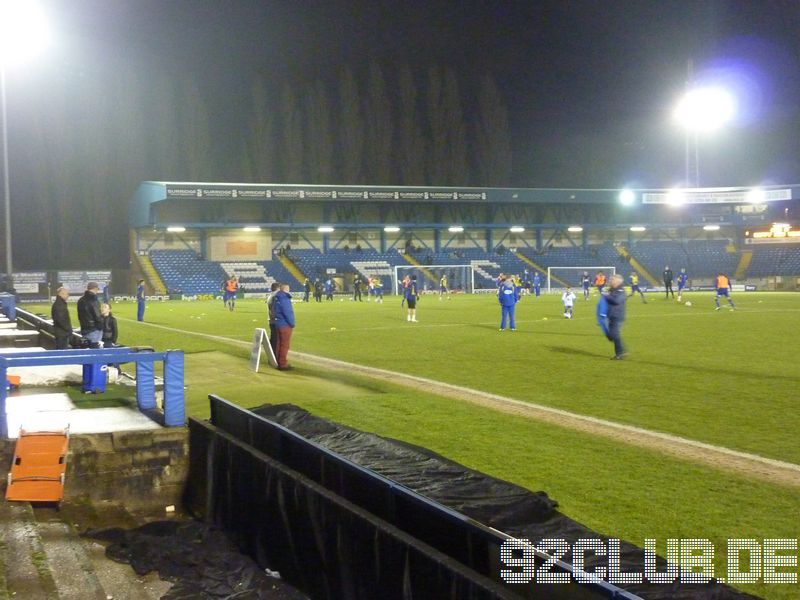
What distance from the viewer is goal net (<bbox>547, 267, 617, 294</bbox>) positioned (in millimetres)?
63219

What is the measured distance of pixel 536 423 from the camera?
991cm

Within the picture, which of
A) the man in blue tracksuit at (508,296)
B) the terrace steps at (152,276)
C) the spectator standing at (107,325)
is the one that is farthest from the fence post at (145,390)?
the terrace steps at (152,276)

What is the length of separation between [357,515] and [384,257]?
60.2 meters

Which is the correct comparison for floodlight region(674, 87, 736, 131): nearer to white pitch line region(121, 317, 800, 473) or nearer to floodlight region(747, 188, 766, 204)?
floodlight region(747, 188, 766, 204)

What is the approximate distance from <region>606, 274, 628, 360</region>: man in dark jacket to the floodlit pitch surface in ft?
1.41

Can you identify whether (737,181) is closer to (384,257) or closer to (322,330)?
(384,257)

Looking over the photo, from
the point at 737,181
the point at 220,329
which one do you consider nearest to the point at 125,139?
the point at 220,329

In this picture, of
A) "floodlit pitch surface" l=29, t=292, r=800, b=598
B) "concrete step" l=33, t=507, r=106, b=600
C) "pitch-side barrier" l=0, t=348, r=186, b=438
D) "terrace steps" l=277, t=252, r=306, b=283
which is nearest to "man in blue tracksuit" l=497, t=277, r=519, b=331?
"floodlit pitch surface" l=29, t=292, r=800, b=598

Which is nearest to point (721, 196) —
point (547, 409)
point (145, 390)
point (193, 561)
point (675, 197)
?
point (675, 197)

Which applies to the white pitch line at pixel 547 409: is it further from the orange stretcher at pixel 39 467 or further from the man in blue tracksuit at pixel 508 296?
the man in blue tracksuit at pixel 508 296

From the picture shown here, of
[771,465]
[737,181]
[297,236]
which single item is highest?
[737,181]

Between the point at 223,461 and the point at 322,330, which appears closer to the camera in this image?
the point at 223,461

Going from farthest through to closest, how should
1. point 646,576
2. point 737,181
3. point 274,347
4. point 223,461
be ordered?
point 737,181 < point 274,347 < point 223,461 < point 646,576

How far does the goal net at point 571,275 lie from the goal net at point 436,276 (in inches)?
262
